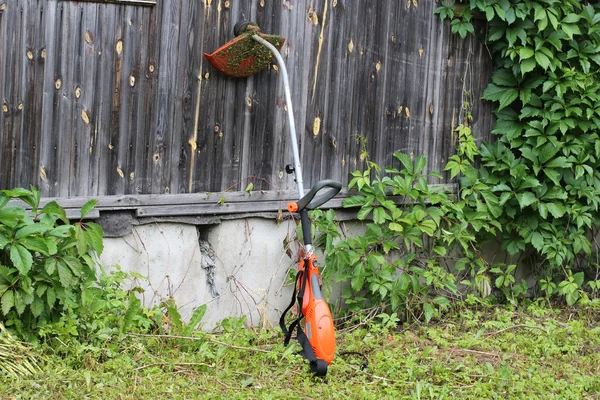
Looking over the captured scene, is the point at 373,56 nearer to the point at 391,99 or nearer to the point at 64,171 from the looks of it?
the point at 391,99

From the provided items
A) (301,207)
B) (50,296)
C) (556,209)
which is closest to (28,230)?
(50,296)

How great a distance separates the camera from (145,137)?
4922mm

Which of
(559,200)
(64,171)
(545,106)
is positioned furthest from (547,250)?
(64,171)

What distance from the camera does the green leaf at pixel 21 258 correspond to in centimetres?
408

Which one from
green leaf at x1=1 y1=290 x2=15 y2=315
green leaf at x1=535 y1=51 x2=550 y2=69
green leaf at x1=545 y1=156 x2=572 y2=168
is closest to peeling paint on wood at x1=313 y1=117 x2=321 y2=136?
green leaf at x1=535 y1=51 x2=550 y2=69

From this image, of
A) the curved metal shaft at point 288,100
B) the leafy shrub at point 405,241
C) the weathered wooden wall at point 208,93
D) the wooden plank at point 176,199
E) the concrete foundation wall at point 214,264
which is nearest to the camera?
the weathered wooden wall at point 208,93

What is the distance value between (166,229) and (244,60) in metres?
1.16

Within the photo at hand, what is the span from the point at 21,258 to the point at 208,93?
1.62 meters

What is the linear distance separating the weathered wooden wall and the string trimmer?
144 millimetres

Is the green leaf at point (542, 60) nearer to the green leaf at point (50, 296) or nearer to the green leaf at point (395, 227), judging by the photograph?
the green leaf at point (395, 227)

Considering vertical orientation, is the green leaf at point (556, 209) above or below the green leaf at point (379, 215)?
above

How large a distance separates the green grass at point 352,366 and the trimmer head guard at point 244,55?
158 cm

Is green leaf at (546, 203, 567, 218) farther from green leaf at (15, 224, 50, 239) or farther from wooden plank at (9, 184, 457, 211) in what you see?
green leaf at (15, 224, 50, 239)

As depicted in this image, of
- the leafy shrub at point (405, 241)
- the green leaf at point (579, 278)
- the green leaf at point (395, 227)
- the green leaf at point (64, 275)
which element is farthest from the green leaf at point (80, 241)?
the green leaf at point (579, 278)
